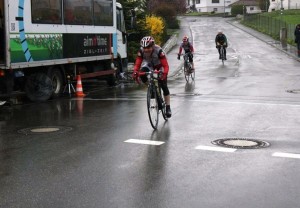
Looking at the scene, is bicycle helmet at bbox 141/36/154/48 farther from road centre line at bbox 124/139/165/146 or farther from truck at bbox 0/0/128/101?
truck at bbox 0/0/128/101

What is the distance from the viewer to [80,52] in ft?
54.3

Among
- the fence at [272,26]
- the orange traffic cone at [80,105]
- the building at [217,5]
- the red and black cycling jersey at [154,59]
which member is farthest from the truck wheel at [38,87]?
the building at [217,5]

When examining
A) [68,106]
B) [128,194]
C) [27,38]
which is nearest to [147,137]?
[128,194]

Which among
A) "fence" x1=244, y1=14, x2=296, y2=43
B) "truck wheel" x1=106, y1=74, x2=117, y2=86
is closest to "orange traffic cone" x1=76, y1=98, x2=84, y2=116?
"truck wheel" x1=106, y1=74, x2=117, y2=86

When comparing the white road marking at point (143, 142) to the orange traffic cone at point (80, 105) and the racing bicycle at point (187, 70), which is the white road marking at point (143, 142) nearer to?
the orange traffic cone at point (80, 105)

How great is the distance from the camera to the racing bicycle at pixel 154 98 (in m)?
10.3

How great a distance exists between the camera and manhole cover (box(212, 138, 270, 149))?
832 centimetres

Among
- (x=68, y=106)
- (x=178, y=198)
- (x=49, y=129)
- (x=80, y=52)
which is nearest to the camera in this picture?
(x=178, y=198)

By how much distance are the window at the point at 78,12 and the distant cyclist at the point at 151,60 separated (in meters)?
5.49

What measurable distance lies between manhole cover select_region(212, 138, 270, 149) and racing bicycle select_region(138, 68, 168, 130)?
70.9 inches

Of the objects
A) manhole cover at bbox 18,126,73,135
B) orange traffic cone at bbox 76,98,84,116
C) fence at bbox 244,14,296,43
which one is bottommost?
manhole cover at bbox 18,126,73,135

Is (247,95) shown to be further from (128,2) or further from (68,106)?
(128,2)

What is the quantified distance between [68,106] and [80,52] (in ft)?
10.9

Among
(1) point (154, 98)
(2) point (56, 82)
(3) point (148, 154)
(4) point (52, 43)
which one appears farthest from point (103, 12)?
(3) point (148, 154)
